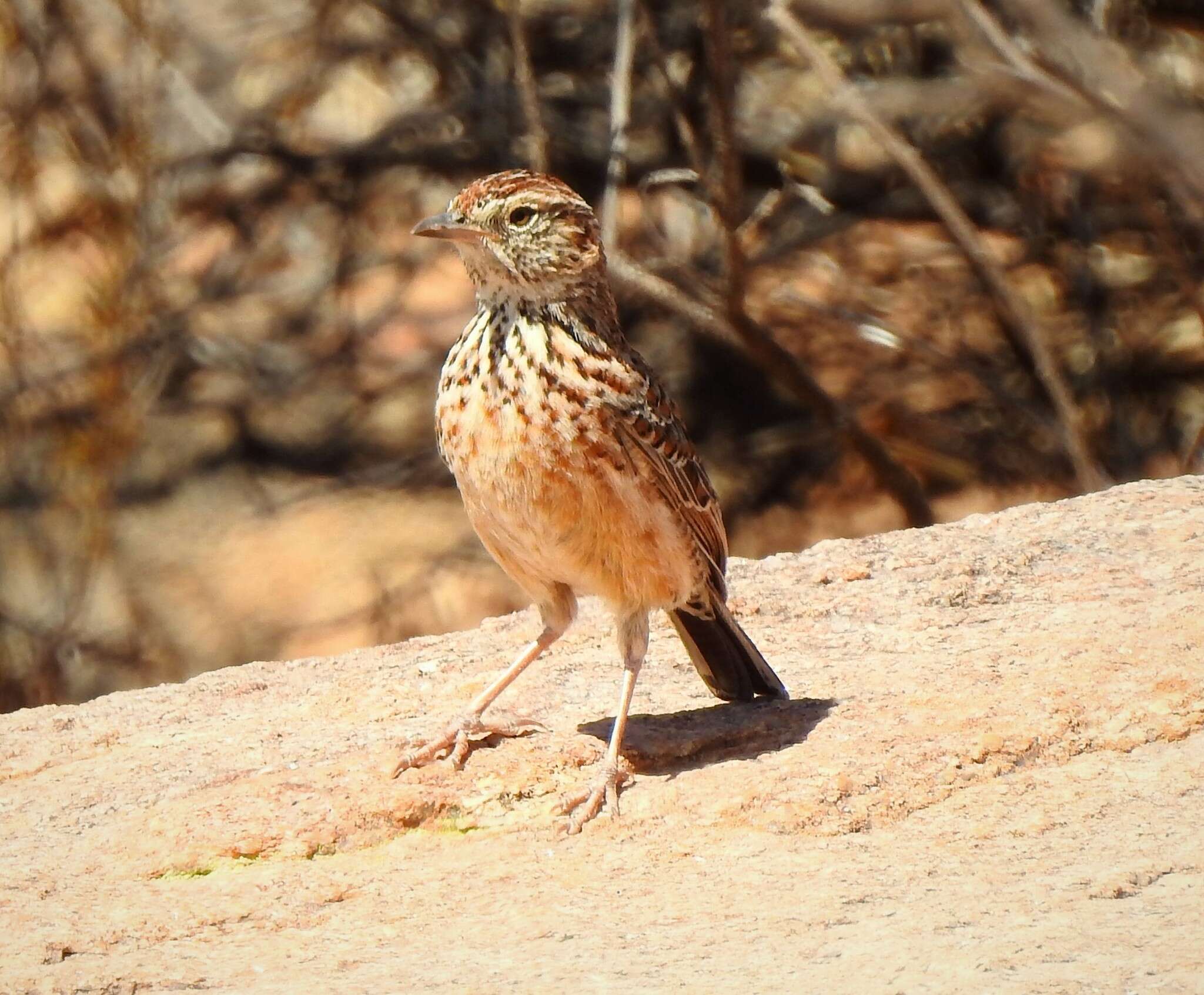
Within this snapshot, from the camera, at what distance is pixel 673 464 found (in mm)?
4871

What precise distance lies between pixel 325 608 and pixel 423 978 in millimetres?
6396

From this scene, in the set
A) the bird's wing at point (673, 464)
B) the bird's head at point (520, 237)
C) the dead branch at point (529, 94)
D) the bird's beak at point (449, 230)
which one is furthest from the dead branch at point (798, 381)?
the bird's beak at point (449, 230)

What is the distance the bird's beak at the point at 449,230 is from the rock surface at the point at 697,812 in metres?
1.34

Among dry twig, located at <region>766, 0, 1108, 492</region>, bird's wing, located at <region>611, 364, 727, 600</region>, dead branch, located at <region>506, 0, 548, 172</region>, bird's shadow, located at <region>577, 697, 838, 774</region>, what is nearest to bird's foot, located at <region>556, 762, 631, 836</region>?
bird's shadow, located at <region>577, 697, 838, 774</region>

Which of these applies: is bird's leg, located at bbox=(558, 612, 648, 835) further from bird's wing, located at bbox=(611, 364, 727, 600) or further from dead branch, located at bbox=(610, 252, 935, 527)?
dead branch, located at bbox=(610, 252, 935, 527)

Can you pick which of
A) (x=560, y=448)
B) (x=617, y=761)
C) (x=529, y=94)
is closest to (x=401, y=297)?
(x=529, y=94)

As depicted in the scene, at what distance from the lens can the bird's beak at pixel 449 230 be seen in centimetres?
471

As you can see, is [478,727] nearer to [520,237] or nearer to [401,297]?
[520,237]

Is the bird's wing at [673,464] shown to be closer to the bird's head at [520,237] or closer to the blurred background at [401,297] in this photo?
the bird's head at [520,237]

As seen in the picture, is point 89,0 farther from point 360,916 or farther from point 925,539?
point 360,916

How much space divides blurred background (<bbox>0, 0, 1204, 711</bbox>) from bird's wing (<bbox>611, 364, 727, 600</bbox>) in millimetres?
4349

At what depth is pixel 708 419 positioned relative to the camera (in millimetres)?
10477

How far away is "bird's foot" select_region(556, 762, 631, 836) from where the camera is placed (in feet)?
14.6

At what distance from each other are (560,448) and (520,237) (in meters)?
0.63
